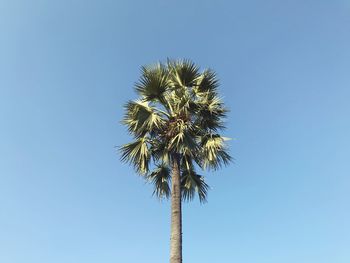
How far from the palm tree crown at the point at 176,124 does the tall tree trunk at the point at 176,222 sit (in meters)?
0.89

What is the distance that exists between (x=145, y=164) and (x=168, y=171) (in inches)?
47.6

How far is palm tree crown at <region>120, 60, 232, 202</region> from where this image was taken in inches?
486

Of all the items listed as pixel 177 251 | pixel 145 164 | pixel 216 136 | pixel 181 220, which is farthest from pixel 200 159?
pixel 177 251

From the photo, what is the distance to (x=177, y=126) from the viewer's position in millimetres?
12188

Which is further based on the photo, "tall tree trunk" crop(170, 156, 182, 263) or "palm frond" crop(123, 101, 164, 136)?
"palm frond" crop(123, 101, 164, 136)

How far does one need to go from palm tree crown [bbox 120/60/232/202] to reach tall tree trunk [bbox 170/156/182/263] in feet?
2.92

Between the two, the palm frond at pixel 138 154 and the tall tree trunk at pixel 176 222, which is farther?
the palm frond at pixel 138 154

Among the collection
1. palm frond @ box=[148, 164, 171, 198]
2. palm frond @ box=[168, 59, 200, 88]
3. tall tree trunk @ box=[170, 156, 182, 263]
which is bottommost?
tall tree trunk @ box=[170, 156, 182, 263]

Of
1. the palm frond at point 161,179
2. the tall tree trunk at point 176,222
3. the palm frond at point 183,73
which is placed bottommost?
the tall tree trunk at point 176,222

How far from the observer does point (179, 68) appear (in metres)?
13.3

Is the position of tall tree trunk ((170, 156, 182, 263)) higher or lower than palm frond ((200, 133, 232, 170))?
lower

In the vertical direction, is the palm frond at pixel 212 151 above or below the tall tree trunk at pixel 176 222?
above

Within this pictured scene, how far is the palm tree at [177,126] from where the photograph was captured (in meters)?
12.3

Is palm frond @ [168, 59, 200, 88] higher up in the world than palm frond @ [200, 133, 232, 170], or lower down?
higher up
